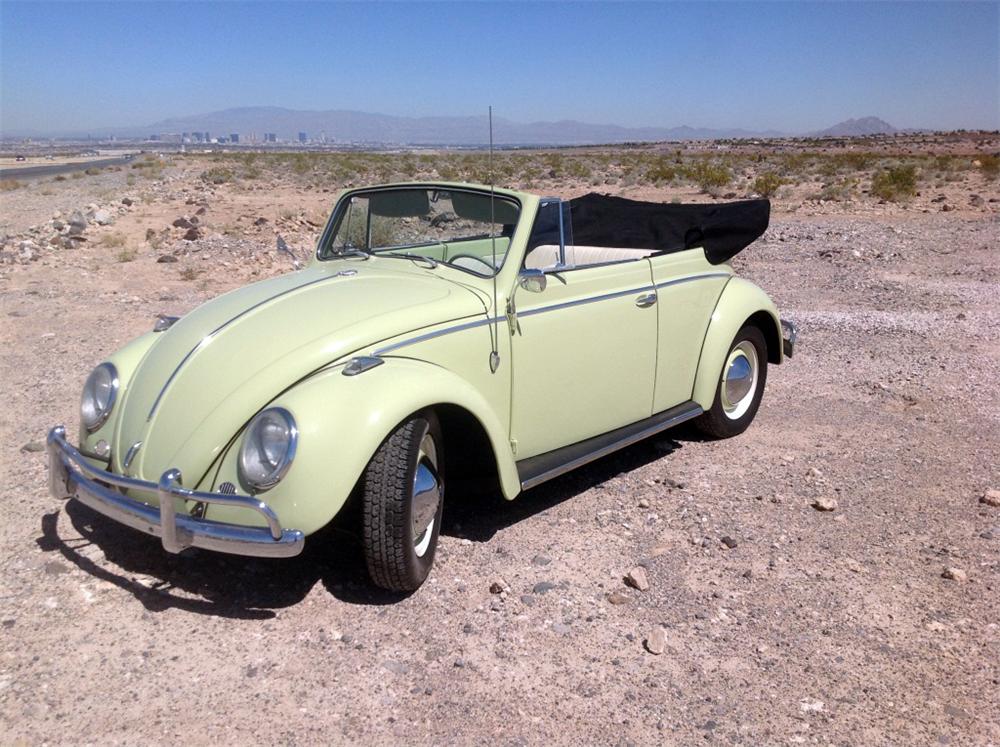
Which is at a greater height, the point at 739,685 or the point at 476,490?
the point at 476,490

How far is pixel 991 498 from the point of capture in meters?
4.46

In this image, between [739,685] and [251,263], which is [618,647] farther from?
[251,263]

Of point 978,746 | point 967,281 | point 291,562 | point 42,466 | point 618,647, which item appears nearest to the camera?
point 978,746

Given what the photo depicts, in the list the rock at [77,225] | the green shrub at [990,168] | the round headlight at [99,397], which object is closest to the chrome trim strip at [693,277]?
the round headlight at [99,397]

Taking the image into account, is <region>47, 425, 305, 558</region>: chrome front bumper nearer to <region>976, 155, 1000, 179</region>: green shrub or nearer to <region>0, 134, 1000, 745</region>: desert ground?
<region>0, 134, 1000, 745</region>: desert ground

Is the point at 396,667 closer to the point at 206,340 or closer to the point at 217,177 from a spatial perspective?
the point at 206,340

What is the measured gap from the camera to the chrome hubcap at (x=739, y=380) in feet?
17.9

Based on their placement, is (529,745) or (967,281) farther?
(967,281)

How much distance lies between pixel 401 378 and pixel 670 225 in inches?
122

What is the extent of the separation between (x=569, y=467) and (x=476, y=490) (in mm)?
491

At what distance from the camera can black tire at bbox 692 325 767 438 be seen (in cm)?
534

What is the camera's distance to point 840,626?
3.39 m

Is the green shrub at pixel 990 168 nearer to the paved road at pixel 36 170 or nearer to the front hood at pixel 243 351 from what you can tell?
the front hood at pixel 243 351

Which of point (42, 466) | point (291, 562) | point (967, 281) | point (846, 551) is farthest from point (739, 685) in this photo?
point (967, 281)
